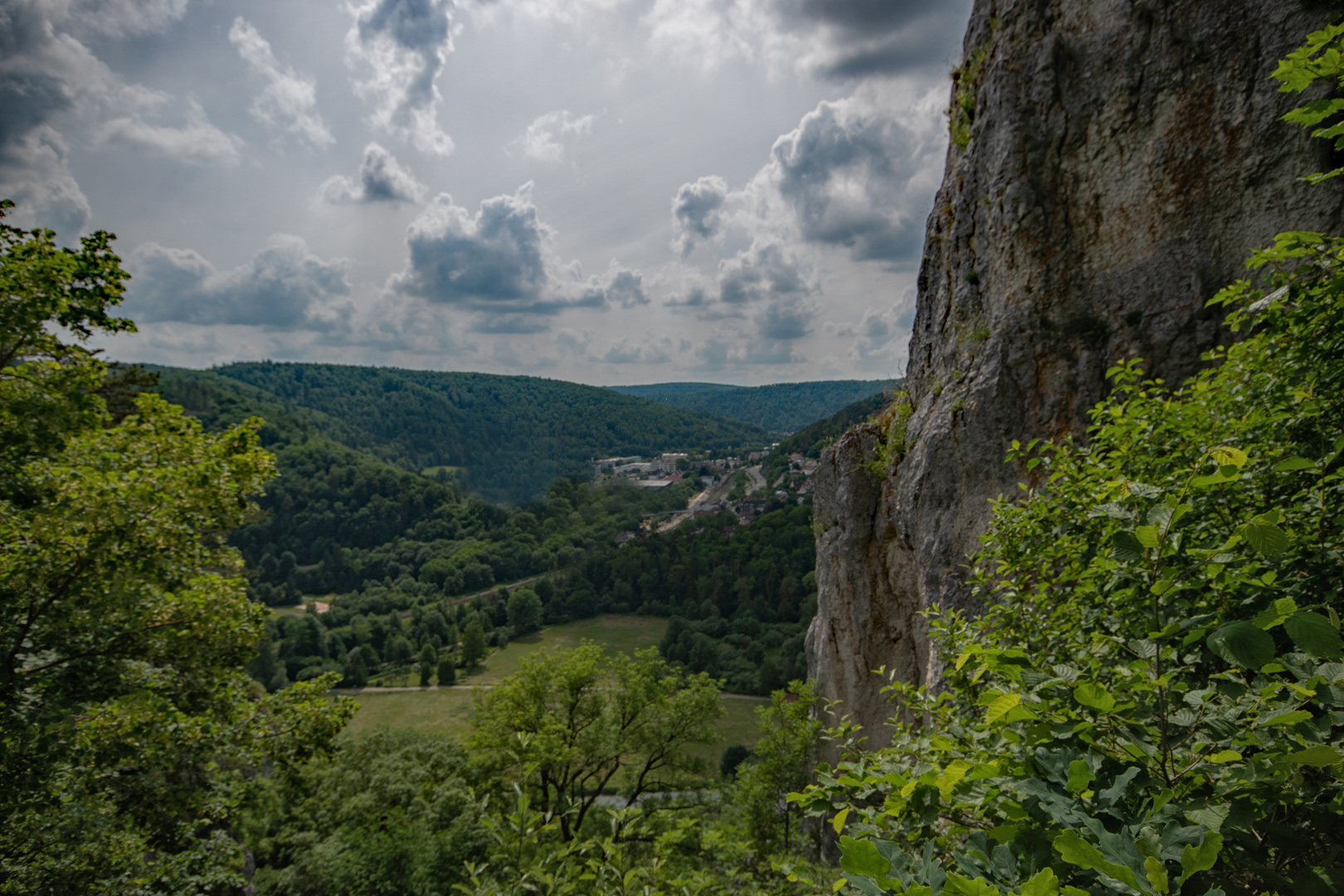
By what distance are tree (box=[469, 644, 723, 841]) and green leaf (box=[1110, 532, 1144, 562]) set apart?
1676 cm

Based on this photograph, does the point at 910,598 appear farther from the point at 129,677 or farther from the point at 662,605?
the point at 662,605

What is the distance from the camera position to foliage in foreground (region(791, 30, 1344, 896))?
150 cm

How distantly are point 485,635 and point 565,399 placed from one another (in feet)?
410

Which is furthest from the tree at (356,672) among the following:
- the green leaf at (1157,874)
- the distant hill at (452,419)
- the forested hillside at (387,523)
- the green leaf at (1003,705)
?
the green leaf at (1157,874)

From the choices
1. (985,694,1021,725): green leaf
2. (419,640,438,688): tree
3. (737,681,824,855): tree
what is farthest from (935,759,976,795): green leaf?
(419,640,438,688): tree

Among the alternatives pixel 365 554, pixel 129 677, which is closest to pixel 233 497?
pixel 129 677

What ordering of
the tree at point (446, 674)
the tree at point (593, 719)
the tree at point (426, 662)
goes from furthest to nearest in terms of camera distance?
the tree at point (426, 662) → the tree at point (446, 674) → the tree at point (593, 719)

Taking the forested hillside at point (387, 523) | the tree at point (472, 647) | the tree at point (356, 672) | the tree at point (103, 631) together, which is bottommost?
the tree at point (356, 672)

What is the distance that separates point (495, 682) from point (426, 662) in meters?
13.6

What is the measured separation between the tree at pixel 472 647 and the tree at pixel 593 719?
56152 mm

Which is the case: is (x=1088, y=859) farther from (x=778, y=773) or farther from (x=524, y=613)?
(x=524, y=613)

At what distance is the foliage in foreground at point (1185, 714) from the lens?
59.0 inches

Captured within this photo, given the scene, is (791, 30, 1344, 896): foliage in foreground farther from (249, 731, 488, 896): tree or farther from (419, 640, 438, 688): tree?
(419, 640, 438, 688): tree

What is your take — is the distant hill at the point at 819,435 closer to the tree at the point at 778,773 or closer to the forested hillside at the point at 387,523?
the forested hillside at the point at 387,523
